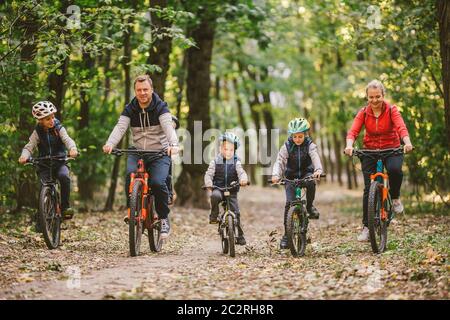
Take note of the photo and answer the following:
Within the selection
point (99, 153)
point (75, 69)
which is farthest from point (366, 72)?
point (75, 69)

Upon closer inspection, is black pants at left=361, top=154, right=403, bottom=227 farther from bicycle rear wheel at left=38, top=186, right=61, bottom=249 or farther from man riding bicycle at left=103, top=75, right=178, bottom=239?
bicycle rear wheel at left=38, top=186, right=61, bottom=249

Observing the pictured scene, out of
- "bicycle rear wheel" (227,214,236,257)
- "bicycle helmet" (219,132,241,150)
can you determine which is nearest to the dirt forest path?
"bicycle rear wheel" (227,214,236,257)

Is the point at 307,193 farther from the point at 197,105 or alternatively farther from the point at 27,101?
the point at 197,105

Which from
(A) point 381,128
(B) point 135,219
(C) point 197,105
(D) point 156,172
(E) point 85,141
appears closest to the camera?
(B) point 135,219

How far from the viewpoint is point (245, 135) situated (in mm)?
37812

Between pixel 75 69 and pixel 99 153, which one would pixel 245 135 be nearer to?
pixel 99 153

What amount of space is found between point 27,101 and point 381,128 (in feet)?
24.0

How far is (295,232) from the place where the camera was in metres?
9.07

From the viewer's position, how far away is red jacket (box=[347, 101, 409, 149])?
931cm

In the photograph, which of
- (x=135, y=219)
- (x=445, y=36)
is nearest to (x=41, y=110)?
(x=135, y=219)

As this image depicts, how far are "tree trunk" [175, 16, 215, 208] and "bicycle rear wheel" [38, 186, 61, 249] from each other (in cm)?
883

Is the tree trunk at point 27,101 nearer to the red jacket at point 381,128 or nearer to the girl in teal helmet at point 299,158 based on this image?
the girl in teal helmet at point 299,158

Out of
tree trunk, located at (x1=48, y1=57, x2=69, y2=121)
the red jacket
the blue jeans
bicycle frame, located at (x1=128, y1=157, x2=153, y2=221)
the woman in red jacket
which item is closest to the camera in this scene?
bicycle frame, located at (x1=128, y1=157, x2=153, y2=221)

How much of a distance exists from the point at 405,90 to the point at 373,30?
63.9 inches
